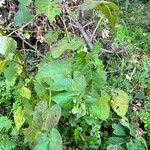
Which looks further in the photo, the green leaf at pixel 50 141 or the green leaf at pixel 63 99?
the green leaf at pixel 63 99

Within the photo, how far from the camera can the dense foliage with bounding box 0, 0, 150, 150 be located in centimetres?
113

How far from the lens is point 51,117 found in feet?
3.61

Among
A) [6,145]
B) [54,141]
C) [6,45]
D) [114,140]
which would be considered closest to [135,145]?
[114,140]

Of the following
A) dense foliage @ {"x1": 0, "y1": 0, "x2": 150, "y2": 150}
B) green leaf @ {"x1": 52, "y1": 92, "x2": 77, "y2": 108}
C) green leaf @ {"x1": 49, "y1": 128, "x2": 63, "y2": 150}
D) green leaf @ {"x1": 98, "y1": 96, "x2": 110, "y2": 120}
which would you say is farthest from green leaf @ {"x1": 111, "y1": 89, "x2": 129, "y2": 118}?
green leaf @ {"x1": 49, "y1": 128, "x2": 63, "y2": 150}

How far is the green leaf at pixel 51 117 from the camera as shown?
1.09 m

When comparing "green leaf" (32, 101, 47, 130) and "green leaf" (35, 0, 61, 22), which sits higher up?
"green leaf" (35, 0, 61, 22)

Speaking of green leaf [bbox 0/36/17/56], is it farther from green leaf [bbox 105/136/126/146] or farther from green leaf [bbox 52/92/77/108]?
green leaf [bbox 105/136/126/146]

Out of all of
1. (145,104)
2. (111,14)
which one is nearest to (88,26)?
(145,104)

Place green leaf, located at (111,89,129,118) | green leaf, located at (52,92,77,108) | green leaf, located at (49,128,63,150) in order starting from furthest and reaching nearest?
green leaf, located at (111,89,129,118)
green leaf, located at (52,92,77,108)
green leaf, located at (49,128,63,150)

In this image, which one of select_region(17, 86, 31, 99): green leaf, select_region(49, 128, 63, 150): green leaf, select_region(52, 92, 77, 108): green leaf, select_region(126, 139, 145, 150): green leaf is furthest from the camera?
select_region(126, 139, 145, 150): green leaf

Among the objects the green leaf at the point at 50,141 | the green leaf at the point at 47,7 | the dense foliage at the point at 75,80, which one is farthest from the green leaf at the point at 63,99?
the green leaf at the point at 47,7

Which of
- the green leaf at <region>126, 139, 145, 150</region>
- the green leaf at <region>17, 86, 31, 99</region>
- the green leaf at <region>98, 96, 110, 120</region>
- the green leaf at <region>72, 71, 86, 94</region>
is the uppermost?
the green leaf at <region>72, 71, 86, 94</region>

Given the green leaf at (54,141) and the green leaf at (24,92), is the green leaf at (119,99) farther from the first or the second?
the green leaf at (54,141)

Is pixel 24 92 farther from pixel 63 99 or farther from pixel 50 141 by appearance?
pixel 50 141
